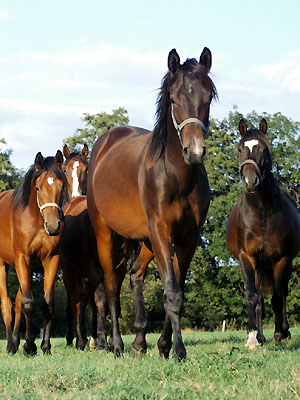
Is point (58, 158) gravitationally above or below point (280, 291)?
above

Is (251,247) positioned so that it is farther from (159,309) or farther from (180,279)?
(159,309)

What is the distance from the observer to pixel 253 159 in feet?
33.5

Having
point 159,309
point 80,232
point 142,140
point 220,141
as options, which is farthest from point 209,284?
point 142,140

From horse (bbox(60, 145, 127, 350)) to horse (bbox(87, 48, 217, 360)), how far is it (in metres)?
2.69

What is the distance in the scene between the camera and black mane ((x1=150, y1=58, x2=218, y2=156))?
6.59 meters

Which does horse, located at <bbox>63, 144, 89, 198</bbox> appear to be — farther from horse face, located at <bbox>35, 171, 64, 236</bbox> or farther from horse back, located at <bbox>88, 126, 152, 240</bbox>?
horse back, located at <bbox>88, 126, 152, 240</bbox>

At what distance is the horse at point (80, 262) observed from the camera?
11625 mm

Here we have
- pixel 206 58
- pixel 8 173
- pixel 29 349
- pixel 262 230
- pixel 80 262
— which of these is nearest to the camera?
pixel 206 58

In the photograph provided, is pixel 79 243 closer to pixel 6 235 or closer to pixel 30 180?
pixel 6 235

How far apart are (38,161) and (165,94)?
3554 millimetres

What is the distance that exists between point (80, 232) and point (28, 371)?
21.5 feet

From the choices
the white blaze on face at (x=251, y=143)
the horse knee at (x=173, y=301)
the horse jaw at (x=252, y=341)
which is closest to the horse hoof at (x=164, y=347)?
the horse knee at (x=173, y=301)

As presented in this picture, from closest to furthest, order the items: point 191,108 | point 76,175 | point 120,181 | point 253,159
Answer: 1. point 191,108
2. point 120,181
3. point 253,159
4. point 76,175

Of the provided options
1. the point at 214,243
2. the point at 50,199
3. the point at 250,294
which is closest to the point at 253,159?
the point at 250,294
